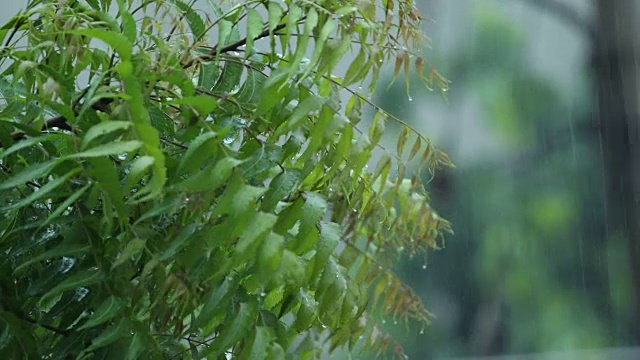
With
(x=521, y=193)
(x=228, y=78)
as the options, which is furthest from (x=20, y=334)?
(x=521, y=193)

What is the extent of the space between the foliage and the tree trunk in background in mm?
1256

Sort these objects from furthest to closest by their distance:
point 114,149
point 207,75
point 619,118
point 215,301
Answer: point 619,118 → point 207,75 → point 215,301 → point 114,149

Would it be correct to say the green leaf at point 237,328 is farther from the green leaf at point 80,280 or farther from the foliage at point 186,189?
the green leaf at point 80,280

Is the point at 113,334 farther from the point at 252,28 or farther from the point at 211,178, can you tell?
the point at 252,28

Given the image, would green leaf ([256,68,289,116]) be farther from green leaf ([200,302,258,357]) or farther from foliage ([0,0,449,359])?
green leaf ([200,302,258,357])

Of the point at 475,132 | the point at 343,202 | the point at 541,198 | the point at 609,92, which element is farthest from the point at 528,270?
the point at 343,202

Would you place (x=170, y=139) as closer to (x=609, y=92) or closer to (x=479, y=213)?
(x=479, y=213)

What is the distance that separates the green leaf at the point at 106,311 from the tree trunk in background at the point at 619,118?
1522 millimetres

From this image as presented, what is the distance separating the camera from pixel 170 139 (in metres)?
0.85

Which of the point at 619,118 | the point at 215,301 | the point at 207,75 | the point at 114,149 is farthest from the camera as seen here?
the point at 619,118

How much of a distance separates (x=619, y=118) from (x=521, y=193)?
33cm

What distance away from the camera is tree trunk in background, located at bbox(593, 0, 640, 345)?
2.00 m

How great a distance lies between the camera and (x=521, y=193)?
6.22ft

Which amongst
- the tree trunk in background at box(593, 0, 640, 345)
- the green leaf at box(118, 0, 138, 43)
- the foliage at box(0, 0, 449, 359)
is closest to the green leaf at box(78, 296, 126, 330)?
the foliage at box(0, 0, 449, 359)
